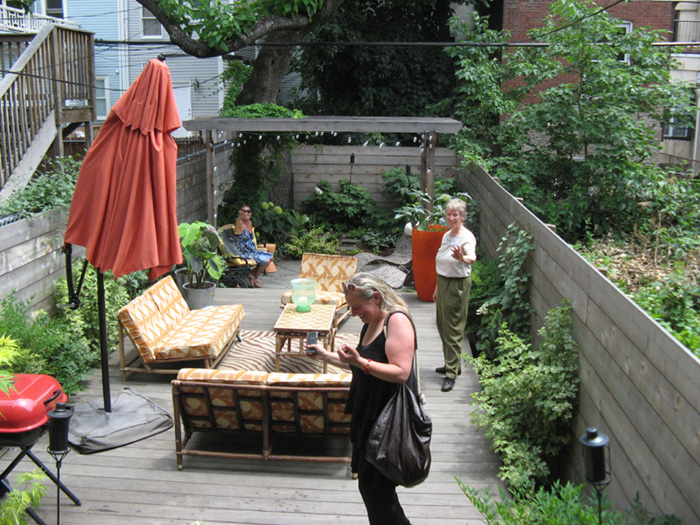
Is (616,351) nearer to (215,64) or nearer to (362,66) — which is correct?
→ (362,66)

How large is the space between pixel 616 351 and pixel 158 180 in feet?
10.9

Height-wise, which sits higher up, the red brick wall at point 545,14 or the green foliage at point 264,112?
the red brick wall at point 545,14

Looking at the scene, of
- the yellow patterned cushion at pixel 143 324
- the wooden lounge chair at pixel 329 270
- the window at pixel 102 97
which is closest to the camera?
the yellow patterned cushion at pixel 143 324

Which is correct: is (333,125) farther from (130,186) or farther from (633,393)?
(633,393)

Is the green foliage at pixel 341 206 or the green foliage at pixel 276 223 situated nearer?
the green foliage at pixel 276 223

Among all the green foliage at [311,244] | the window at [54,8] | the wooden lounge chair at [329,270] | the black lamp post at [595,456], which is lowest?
the green foliage at [311,244]

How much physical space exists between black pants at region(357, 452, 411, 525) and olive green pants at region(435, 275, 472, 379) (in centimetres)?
Answer: 310

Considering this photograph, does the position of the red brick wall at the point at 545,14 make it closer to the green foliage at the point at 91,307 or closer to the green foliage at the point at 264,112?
the green foliage at the point at 264,112

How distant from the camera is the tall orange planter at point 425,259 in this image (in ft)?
30.1

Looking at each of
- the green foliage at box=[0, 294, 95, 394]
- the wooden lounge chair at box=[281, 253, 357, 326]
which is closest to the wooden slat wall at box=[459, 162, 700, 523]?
the wooden lounge chair at box=[281, 253, 357, 326]

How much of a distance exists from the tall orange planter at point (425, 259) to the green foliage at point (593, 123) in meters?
2.41

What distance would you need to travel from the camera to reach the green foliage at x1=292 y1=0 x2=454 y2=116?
17859 mm

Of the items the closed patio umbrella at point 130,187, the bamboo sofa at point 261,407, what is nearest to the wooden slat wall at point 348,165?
the closed patio umbrella at point 130,187

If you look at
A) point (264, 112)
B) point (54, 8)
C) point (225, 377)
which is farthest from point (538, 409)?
point (54, 8)
